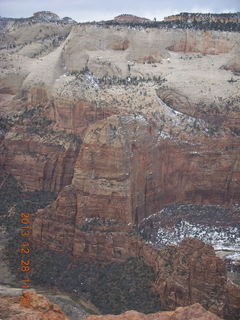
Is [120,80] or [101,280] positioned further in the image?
[120,80]

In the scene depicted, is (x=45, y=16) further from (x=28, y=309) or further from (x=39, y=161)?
(x=28, y=309)

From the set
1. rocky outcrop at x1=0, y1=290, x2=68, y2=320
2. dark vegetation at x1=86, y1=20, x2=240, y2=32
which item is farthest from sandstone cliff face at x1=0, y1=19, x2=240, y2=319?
rocky outcrop at x1=0, y1=290, x2=68, y2=320

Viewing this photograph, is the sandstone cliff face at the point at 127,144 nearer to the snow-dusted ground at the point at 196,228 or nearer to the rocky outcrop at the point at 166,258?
the rocky outcrop at the point at 166,258

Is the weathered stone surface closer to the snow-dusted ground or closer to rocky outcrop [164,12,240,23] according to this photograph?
the snow-dusted ground

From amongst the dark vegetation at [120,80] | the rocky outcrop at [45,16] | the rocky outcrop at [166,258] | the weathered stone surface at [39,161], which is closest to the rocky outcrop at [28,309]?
the rocky outcrop at [166,258]

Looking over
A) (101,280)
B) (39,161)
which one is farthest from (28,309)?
(39,161)

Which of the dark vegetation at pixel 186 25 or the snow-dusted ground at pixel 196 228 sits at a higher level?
the dark vegetation at pixel 186 25

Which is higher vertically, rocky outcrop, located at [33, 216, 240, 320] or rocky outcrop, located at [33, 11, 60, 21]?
rocky outcrop, located at [33, 11, 60, 21]

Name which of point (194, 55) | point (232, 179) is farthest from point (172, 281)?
point (194, 55)
